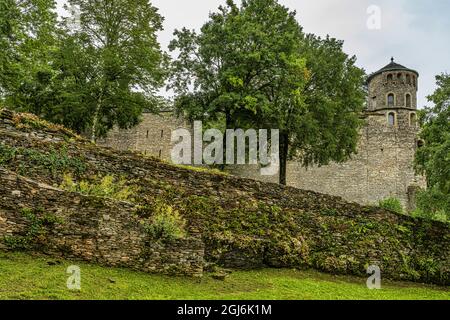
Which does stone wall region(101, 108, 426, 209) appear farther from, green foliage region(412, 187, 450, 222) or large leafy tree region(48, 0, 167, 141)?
green foliage region(412, 187, 450, 222)

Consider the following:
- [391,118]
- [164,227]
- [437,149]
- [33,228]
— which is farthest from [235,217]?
[391,118]

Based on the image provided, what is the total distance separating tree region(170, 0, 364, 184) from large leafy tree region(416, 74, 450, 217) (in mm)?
6250

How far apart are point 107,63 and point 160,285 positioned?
15.7m

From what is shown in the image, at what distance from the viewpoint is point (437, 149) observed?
17.5m

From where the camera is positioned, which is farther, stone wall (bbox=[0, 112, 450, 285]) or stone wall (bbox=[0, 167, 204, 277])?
stone wall (bbox=[0, 112, 450, 285])

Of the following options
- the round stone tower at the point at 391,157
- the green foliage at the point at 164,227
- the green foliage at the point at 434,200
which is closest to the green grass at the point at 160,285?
the green foliage at the point at 164,227

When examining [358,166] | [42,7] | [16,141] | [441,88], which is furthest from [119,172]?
[358,166]

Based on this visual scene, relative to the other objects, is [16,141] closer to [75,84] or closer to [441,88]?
[75,84]

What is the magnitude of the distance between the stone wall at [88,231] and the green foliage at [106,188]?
873mm

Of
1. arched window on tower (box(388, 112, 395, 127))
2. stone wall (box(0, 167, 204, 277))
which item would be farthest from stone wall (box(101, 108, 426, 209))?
stone wall (box(0, 167, 204, 277))

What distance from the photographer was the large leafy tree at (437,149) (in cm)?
1755

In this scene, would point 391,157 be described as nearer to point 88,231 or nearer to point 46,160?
point 46,160

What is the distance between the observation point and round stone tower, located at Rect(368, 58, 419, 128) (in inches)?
2243

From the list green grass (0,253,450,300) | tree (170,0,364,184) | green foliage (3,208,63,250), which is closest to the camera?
green grass (0,253,450,300)
